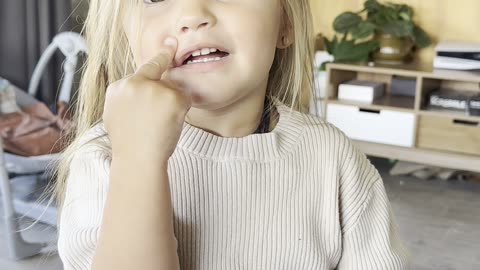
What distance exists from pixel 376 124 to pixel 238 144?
2210mm

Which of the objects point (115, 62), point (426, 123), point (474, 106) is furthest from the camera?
point (426, 123)

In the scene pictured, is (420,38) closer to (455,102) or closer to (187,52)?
(455,102)

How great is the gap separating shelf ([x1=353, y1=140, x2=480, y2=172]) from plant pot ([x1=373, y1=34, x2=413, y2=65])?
1.34ft

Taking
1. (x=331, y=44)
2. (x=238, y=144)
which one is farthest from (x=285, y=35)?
(x=331, y=44)

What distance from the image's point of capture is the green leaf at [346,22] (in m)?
2.90

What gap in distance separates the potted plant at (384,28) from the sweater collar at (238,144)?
2229mm

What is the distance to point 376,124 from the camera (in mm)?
2799

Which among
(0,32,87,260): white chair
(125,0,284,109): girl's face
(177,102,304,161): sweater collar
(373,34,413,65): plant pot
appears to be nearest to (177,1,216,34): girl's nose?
(125,0,284,109): girl's face

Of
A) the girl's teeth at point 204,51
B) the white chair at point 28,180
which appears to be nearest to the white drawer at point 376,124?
the white chair at point 28,180

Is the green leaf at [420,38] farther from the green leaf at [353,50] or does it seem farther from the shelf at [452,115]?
the shelf at [452,115]

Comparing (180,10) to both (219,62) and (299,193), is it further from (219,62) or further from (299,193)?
(299,193)

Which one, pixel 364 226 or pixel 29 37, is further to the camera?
pixel 29 37

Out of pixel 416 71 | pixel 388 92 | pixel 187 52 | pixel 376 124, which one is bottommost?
pixel 376 124

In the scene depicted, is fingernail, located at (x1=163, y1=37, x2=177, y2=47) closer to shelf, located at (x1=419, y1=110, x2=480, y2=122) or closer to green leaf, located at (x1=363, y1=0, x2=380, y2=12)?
shelf, located at (x1=419, y1=110, x2=480, y2=122)
